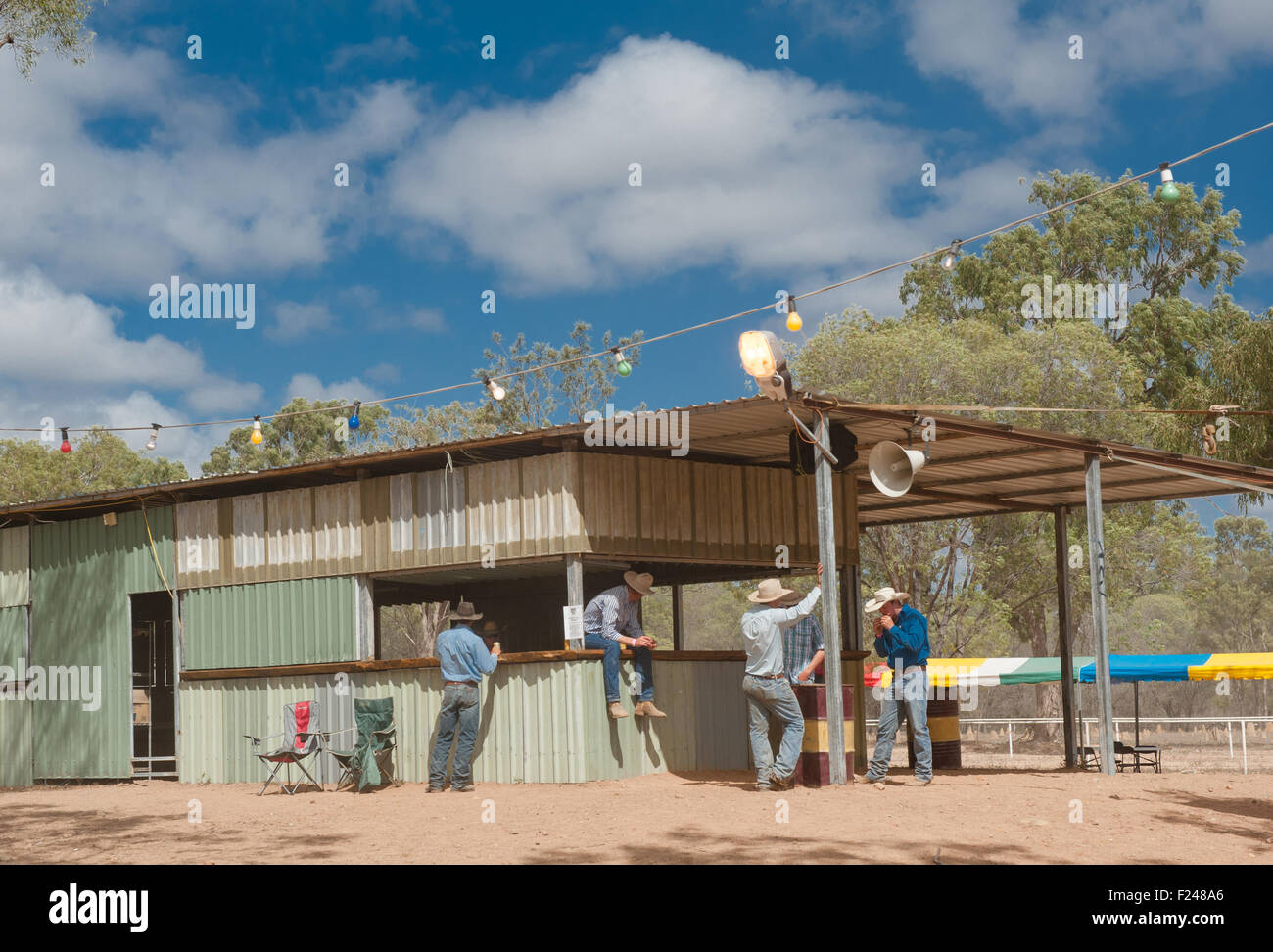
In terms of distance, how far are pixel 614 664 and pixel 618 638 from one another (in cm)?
25

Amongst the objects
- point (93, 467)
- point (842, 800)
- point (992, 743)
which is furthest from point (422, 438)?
point (842, 800)

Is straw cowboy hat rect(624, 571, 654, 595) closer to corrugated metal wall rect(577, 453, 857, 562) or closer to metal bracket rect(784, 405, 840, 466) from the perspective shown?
corrugated metal wall rect(577, 453, 857, 562)

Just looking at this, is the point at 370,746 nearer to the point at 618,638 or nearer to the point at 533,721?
the point at 533,721

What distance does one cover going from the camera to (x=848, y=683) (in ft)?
48.4

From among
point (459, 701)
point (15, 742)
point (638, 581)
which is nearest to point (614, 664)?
point (638, 581)

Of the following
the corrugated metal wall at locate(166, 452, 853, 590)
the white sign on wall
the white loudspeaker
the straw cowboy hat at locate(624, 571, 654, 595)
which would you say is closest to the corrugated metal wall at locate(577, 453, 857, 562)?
the corrugated metal wall at locate(166, 452, 853, 590)

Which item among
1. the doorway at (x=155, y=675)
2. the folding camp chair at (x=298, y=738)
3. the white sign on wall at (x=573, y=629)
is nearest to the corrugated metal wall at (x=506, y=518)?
the white sign on wall at (x=573, y=629)

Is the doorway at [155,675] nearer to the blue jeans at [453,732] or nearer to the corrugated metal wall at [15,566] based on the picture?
the corrugated metal wall at [15,566]

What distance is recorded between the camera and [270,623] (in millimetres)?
15281

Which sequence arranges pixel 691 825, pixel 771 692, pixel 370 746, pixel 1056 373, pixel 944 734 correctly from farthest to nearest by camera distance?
pixel 1056 373 < pixel 944 734 < pixel 370 746 < pixel 771 692 < pixel 691 825

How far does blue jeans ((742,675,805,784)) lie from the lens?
11.1 meters

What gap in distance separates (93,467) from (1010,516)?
103 ft

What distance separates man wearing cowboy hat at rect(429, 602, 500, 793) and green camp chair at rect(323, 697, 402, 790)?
752 mm
